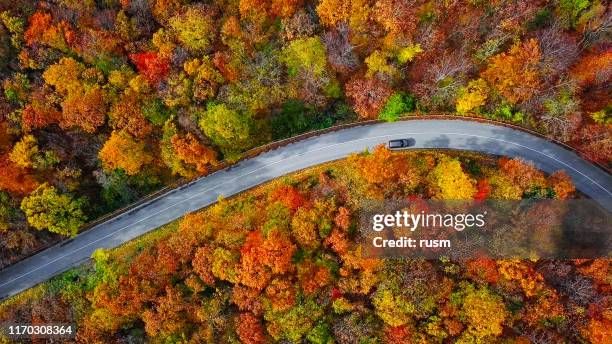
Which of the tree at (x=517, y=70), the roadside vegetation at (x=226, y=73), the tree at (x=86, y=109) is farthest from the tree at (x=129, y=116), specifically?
the tree at (x=517, y=70)

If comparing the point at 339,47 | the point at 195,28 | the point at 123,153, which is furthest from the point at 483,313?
the point at 195,28

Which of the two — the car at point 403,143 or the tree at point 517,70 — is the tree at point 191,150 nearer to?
the car at point 403,143

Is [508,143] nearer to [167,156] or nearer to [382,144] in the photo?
[382,144]

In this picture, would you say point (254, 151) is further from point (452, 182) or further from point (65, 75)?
point (452, 182)

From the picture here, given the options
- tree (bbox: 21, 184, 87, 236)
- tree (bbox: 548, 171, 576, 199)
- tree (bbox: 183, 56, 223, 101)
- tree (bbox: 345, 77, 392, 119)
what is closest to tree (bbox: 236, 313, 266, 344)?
tree (bbox: 21, 184, 87, 236)

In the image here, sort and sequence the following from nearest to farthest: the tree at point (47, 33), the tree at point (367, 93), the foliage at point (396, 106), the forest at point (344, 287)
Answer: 1. the forest at point (344, 287)
2. the tree at point (47, 33)
3. the tree at point (367, 93)
4. the foliage at point (396, 106)

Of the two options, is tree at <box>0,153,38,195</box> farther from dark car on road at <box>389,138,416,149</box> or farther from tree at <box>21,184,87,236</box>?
dark car on road at <box>389,138,416,149</box>

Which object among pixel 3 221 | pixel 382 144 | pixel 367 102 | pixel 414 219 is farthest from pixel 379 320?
pixel 3 221
